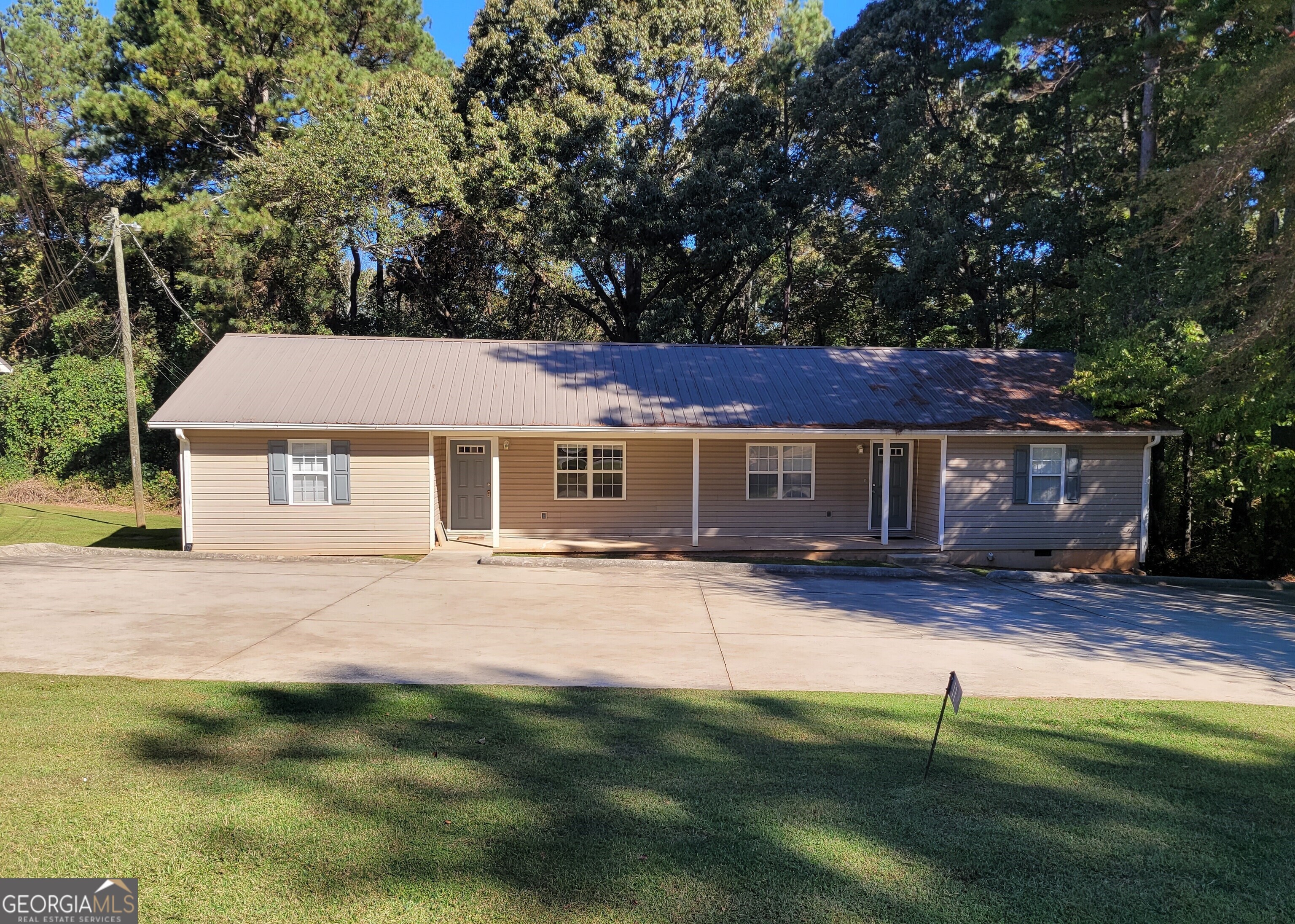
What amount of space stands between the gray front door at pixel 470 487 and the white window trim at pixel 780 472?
5.19 meters

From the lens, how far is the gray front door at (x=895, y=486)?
17281 mm

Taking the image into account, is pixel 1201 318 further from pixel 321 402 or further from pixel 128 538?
pixel 128 538

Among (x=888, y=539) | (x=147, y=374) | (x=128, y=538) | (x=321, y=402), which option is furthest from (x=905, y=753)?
(x=147, y=374)

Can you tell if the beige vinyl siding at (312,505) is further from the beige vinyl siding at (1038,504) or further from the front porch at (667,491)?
the beige vinyl siding at (1038,504)

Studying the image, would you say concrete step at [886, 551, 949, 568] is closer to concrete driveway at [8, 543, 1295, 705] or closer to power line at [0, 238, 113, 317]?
concrete driveway at [8, 543, 1295, 705]

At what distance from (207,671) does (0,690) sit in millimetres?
1349

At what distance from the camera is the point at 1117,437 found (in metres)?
16.1

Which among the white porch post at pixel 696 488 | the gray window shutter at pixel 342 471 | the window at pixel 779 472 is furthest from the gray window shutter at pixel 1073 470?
the gray window shutter at pixel 342 471

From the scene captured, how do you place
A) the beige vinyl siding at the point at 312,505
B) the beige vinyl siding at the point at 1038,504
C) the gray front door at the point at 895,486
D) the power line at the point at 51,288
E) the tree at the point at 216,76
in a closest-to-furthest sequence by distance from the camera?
the beige vinyl siding at the point at 312,505, the beige vinyl siding at the point at 1038,504, the gray front door at the point at 895,486, the tree at the point at 216,76, the power line at the point at 51,288

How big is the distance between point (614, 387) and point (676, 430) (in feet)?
7.68

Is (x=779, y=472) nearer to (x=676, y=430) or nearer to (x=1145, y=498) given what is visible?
(x=676, y=430)

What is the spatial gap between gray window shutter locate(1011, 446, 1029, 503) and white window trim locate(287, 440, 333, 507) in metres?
12.8

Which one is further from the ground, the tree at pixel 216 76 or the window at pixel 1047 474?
the tree at pixel 216 76

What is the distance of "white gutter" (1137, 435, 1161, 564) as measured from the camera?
16.0 m
